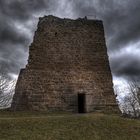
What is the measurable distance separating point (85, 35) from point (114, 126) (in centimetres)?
1100

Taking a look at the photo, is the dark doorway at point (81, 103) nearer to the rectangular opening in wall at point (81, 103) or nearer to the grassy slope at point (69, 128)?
the rectangular opening in wall at point (81, 103)

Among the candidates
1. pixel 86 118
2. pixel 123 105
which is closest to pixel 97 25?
pixel 86 118

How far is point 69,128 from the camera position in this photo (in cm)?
1802

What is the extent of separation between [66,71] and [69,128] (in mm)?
8574

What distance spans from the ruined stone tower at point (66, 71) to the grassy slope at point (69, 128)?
16.0 ft

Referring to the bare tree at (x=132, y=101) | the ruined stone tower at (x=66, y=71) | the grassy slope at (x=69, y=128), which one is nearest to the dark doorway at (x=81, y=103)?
the ruined stone tower at (x=66, y=71)

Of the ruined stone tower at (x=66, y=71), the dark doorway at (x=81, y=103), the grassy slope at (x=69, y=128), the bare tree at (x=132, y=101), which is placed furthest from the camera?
the bare tree at (x=132, y=101)

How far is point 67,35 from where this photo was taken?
27016mm

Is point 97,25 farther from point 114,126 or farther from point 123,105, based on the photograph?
point 123,105

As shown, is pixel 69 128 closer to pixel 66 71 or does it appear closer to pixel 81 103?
pixel 81 103

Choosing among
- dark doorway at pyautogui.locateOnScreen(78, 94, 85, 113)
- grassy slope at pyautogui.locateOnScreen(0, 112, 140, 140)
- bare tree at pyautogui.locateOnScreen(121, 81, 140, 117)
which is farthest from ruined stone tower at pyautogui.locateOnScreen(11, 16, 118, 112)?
bare tree at pyautogui.locateOnScreen(121, 81, 140, 117)

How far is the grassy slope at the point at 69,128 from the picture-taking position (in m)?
16.5

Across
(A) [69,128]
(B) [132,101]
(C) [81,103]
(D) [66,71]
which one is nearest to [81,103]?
(C) [81,103]

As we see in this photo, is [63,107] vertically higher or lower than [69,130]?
higher
